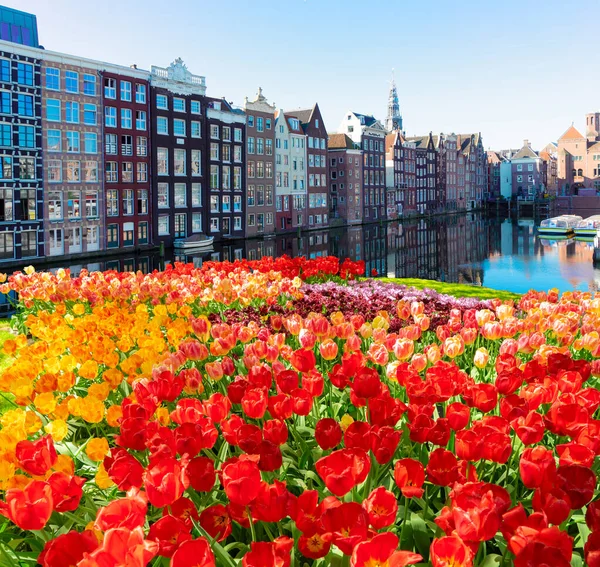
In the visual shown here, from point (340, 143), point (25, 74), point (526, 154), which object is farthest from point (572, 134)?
point (25, 74)

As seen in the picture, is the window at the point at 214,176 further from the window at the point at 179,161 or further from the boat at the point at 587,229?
the boat at the point at 587,229

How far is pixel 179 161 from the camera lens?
4544 cm

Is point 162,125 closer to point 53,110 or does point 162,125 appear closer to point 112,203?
point 112,203

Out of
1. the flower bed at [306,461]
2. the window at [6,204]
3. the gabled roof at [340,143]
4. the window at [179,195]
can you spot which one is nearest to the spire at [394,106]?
the gabled roof at [340,143]

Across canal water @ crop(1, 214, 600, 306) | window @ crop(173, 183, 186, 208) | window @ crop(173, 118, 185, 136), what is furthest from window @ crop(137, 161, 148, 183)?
canal water @ crop(1, 214, 600, 306)

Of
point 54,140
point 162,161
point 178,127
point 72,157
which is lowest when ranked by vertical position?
point 72,157

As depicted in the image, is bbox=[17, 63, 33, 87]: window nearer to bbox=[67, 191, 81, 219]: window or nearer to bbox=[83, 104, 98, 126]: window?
bbox=[83, 104, 98, 126]: window

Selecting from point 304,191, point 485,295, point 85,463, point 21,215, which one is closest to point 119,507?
point 85,463

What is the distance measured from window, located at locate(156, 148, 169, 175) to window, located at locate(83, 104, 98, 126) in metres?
5.55

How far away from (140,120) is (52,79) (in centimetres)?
702

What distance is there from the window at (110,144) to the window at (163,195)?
4435 mm

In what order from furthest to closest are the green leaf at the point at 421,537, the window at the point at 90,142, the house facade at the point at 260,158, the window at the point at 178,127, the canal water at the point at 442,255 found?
1. the house facade at the point at 260,158
2. the window at the point at 178,127
3. the window at the point at 90,142
4. the canal water at the point at 442,255
5. the green leaf at the point at 421,537

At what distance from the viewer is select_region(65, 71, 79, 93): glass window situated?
36750mm

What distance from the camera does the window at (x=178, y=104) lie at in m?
44.6
